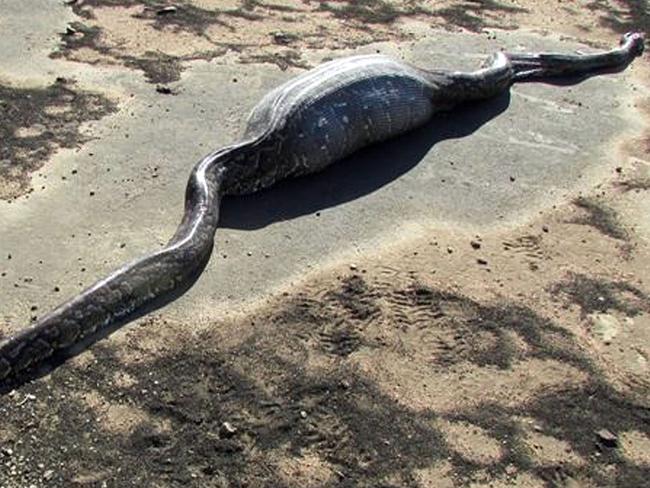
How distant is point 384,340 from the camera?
7625mm

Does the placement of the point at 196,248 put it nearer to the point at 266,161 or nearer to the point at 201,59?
the point at 266,161

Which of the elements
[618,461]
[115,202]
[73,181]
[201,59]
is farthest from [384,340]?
[201,59]

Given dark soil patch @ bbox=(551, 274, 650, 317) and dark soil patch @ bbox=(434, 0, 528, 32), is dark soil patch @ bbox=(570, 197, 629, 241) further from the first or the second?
dark soil patch @ bbox=(434, 0, 528, 32)

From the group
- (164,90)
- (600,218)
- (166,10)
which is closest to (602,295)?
(600,218)

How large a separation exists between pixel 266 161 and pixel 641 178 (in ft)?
14.6

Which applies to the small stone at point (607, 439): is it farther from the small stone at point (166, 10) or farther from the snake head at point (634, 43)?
the small stone at point (166, 10)

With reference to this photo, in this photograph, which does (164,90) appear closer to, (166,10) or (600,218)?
(166,10)

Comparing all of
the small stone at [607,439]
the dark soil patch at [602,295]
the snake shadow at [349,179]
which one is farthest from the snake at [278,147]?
the small stone at [607,439]

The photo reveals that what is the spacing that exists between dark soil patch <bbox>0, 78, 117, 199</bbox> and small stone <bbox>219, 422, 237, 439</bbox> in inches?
153

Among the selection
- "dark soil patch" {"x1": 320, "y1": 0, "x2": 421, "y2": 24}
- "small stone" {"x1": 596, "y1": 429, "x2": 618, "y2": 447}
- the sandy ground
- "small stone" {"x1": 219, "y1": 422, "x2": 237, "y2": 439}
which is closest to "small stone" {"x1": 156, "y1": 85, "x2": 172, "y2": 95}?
the sandy ground

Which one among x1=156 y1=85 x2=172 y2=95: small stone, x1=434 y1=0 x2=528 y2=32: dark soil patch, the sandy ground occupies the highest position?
x1=434 y1=0 x2=528 y2=32: dark soil patch

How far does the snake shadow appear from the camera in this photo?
928cm

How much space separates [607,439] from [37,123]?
23.4 feet

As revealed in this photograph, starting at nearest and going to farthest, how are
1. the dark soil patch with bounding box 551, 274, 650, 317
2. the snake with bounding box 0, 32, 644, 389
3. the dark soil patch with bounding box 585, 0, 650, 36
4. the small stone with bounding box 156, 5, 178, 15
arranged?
the snake with bounding box 0, 32, 644, 389, the dark soil patch with bounding box 551, 274, 650, 317, the small stone with bounding box 156, 5, 178, 15, the dark soil patch with bounding box 585, 0, 650, 36
